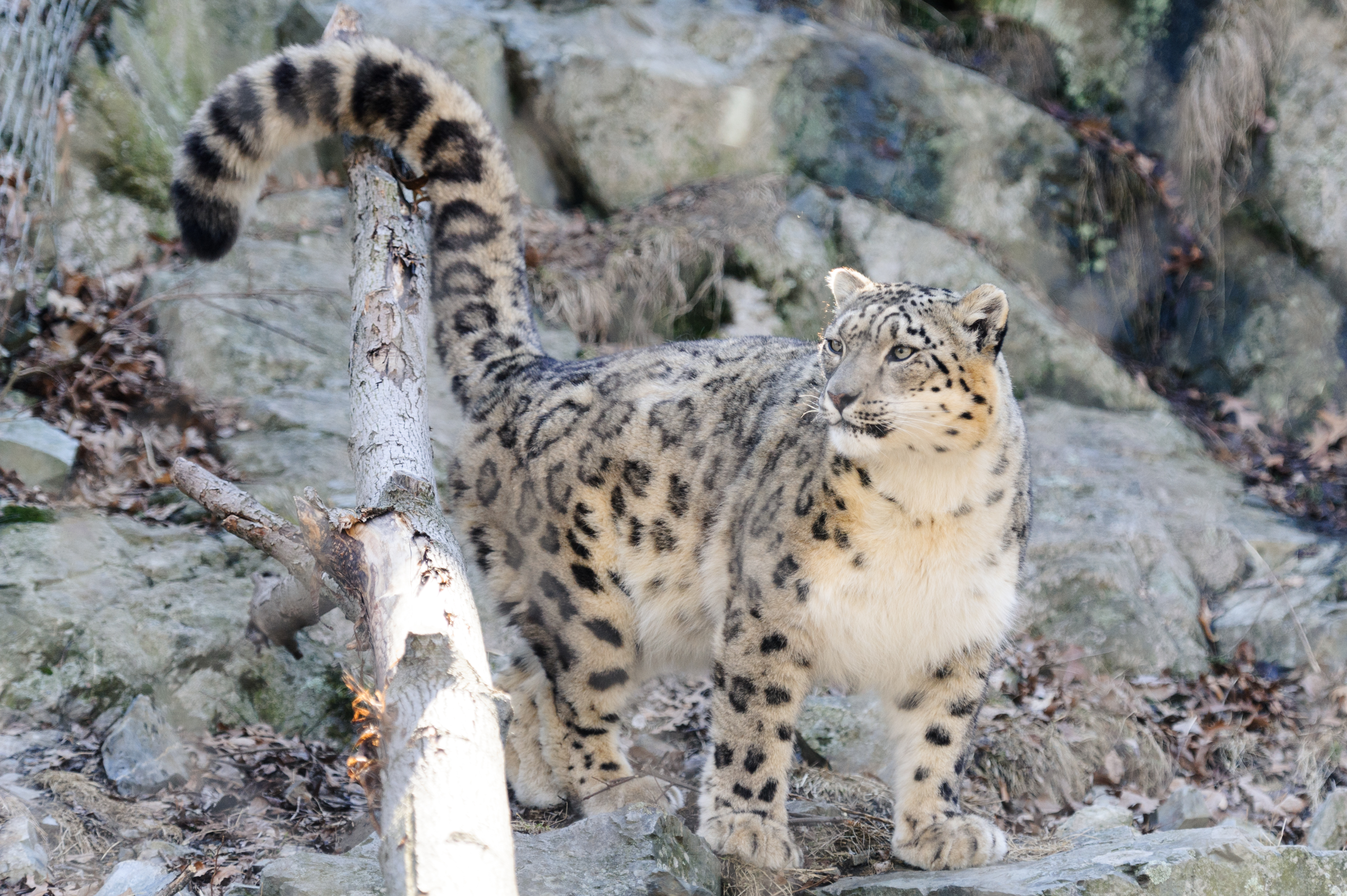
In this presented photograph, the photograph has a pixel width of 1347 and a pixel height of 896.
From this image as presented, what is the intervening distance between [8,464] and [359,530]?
394cm

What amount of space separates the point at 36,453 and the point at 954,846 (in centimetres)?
530

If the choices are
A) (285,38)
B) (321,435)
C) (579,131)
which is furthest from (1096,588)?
(285,38)

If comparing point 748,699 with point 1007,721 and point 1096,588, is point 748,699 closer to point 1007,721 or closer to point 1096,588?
point 1007,721

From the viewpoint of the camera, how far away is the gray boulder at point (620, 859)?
353cm

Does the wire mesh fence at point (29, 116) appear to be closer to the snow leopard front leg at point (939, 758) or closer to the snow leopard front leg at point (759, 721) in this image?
the snow leopard front leg at point (759, 721)

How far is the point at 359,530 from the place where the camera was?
3.43 meters

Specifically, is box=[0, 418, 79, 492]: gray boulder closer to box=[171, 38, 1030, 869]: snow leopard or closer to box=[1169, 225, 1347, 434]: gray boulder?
box=[171, 38, 1030, 869]: snow leopard

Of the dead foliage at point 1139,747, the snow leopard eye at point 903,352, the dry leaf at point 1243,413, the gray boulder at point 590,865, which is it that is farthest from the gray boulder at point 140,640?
the dry leaf at point 1243,413

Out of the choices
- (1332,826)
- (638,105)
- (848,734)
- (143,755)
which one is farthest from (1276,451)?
(143,755)

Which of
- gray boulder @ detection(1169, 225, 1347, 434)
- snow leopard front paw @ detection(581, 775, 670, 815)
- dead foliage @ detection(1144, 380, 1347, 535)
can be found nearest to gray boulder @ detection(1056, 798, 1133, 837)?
snow leopard front paw @ detection(581, 775, 670, 815)

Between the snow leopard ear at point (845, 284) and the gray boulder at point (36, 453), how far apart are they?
4.55 metres

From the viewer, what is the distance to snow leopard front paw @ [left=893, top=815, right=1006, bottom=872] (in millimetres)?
4230

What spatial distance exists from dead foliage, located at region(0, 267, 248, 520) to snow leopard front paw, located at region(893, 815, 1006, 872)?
4.53 meters

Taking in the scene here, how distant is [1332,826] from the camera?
5.57m
